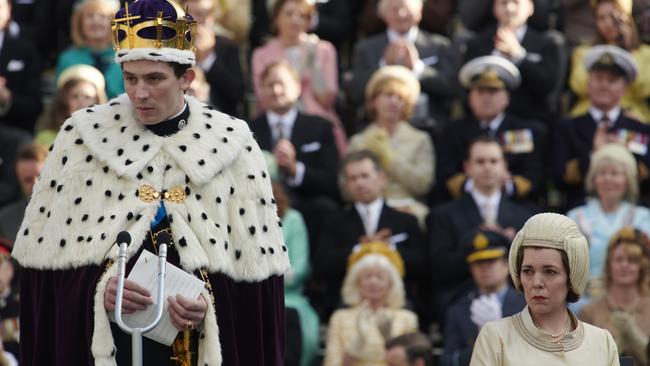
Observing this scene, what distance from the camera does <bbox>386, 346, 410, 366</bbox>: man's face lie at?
10500 millimetres

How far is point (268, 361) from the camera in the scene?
737 cm

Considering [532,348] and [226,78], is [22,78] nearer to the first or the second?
[226,78]

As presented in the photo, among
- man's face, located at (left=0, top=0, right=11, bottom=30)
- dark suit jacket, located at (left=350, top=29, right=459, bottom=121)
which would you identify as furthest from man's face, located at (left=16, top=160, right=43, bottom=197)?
dark suit jacket, located at (left=350, top=29, right=459, bottom=121)

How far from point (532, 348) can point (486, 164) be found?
547 cm

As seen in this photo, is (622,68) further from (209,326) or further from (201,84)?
(209,326)

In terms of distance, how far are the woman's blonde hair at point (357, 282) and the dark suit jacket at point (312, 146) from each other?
4.85 ft

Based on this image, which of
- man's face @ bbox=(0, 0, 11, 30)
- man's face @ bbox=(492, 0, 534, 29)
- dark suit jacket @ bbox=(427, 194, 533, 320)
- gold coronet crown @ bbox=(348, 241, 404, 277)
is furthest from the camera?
man's face @ bbox=(0, 0, 11, 30)

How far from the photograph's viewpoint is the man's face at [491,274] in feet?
36.7

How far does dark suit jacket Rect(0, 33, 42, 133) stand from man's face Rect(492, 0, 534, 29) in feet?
13.1

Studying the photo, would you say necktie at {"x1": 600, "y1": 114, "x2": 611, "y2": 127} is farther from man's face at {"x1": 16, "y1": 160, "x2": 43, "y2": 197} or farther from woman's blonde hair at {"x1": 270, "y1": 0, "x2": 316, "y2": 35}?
man's face at {"x1": 16, "y1": 160, "x2": 43, "y2": 197}

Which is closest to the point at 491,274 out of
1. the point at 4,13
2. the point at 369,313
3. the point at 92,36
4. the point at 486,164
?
the point at 369,313

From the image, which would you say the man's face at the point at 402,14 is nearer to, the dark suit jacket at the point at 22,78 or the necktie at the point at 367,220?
the necktie at the point at 367,220

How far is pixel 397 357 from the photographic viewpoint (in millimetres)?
10539

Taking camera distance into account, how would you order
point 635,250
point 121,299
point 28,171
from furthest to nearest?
1. point 28,171
2. point 635,250
3. point 121,299
